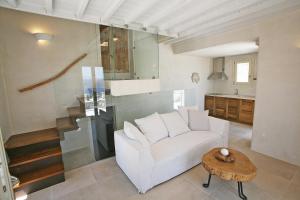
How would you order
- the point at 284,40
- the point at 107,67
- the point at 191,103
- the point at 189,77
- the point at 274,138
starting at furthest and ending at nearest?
the point at 189,77, the point at 191,103, the point at 107,67, the point at 274,138, the point at 284,40

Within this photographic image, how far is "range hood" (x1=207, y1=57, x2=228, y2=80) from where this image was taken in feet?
18.1

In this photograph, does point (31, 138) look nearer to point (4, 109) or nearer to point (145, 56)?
point (4, 109)

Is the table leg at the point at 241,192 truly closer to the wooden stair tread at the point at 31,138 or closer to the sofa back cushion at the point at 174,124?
the sofa back cushion at the point at 174,124

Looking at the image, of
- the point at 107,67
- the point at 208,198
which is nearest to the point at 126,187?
the point at 208,198

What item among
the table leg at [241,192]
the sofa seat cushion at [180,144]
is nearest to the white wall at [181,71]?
the sofa seat cushion at [180,144]

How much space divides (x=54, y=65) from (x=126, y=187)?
8.55 ft

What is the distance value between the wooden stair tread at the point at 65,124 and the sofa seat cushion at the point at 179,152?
1.44 metres

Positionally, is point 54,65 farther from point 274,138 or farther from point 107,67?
point 274,138

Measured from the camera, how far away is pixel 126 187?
2146mm

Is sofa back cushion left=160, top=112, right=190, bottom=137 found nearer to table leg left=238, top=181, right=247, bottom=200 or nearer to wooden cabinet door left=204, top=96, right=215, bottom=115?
table leg left=238, top=181, right=247, bottom=200

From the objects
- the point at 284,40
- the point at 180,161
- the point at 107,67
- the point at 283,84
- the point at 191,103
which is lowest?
the point at 180,161

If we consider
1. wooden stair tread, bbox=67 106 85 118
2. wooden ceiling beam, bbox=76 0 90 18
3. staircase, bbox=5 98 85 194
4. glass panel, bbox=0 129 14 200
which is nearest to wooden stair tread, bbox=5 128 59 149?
staircase, bbox=5 98 85 194

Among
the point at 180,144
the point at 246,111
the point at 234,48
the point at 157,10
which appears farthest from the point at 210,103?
the point at 157,10

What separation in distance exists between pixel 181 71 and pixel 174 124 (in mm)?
2527
